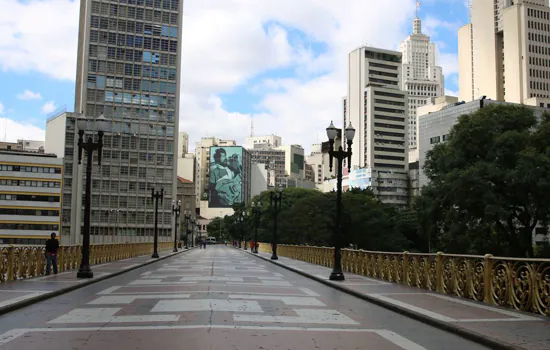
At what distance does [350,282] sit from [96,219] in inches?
4153

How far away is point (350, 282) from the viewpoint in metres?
20.6

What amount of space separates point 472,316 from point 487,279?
259cm

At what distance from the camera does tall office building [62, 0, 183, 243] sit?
119 m

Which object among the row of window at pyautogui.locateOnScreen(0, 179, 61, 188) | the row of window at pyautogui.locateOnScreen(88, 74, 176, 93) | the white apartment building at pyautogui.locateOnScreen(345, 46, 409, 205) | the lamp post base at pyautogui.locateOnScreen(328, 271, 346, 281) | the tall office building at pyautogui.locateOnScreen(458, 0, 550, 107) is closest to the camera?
the lamp post base at pyautogui.locateOnScreen(328, 271, 346, 281)

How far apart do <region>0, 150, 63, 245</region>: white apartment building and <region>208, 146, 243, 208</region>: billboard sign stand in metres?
87.8

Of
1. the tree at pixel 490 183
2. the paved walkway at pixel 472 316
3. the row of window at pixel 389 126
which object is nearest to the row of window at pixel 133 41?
the row of window at pixel 389 126

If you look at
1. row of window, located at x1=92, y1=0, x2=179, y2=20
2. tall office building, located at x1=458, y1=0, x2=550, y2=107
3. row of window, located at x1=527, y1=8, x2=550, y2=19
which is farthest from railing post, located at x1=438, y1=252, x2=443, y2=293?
row of window, located at x1=527, y1=8, x2=550, y2=19

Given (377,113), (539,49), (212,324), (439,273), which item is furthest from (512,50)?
(212,324)

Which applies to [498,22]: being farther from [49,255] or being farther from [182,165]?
[49,255]

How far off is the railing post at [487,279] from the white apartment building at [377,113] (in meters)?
165

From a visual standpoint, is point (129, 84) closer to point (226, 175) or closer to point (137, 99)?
point (137, 99)

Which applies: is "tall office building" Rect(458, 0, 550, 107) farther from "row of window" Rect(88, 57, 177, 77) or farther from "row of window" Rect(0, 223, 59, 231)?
"row of window" Rect(0, 223, 59, 231)

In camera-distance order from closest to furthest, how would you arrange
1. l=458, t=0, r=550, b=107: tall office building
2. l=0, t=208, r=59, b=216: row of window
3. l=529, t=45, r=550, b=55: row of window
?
l=0, t=208, r=59, b=216: row of window → l=458, t=0, r=550, b=107: tall office building → l=529, t=45, r=550, b=55: row of window

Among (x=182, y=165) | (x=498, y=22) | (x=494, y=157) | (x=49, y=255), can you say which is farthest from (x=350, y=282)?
(x=182, y=165)
